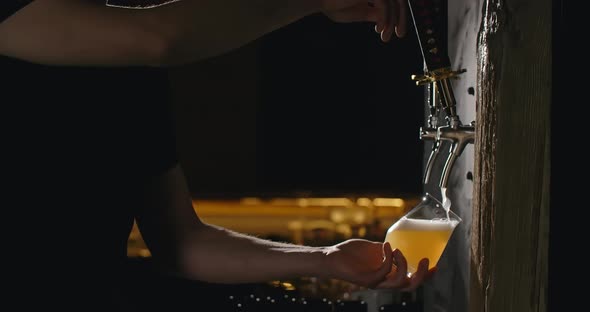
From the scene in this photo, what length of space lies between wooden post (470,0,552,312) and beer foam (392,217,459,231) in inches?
12.3

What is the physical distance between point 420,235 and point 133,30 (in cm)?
63

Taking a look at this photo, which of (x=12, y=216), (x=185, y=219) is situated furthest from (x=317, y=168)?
(x=12, y=216)

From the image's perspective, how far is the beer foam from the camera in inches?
54.9

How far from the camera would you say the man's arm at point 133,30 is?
1.08m

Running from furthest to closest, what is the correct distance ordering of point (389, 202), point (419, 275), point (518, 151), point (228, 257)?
1. point (389, 202)
2. point (228, 257)
3. point (419, 275)
4. point (518, 151)

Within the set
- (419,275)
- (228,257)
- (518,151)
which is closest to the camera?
(518,151)

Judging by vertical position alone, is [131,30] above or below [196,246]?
above

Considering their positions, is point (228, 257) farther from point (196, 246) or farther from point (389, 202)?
point (389, 202)

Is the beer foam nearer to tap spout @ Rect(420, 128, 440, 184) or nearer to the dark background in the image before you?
tap spout @ Rect(420, 128, 440, 184)

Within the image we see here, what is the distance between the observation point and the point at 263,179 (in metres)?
4.84

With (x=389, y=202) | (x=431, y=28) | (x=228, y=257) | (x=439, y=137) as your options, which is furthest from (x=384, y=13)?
(x=389, y=202)

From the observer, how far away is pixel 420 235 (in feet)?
4.56

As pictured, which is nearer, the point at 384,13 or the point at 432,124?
the point at 384,13

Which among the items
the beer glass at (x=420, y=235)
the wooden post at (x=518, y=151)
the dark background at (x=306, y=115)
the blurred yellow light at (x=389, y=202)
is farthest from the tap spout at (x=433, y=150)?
the dark background at (x=306, y=115)
